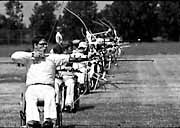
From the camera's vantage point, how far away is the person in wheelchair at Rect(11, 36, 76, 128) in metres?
8.88

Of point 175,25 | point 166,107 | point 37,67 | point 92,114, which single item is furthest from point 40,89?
point 175,25

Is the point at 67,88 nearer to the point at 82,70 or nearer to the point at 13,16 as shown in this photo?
the point at 82,70

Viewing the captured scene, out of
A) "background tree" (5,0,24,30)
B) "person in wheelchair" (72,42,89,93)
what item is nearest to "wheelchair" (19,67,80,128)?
"person in wheelchair" (72,42,89,93)

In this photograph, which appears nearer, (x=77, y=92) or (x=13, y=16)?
(x=77, y=92)

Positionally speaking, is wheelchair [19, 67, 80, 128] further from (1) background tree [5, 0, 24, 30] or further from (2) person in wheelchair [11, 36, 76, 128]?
(1) background tree [5, 0, 24, 30]

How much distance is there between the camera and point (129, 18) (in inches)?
3565

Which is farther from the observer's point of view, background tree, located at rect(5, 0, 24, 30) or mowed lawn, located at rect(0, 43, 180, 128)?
background tree, located at rect(5, 0, 24, 30)

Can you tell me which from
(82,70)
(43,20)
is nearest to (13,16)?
(43,20)

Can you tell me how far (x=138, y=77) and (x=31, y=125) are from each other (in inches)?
501

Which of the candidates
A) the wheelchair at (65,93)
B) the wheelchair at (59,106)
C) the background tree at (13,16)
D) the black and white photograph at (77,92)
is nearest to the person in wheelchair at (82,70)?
the black and white photograph at (77,92)

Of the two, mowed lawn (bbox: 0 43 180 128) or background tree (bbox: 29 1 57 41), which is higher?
background tree (bbox: 29 1 57 41)

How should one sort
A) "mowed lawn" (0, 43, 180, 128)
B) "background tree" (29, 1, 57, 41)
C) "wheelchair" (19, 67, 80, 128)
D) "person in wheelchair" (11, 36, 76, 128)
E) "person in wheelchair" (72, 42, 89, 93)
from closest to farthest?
"person in wheelchair" (11, 36, 76, 128)
"wheelchair" (19, 67, 80, 128)
"mowed lawn" (0, 43, 180, 128)
"person in wheelchair" (72, 42, 89, 93)
"background tree" (29, 1, 57, 41)

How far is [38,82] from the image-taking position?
927 cm

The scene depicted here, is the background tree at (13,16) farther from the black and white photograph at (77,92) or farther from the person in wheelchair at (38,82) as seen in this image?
the person in wheelchair at (38,82)
